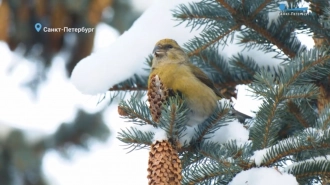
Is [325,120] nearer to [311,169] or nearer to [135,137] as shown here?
[311,169]

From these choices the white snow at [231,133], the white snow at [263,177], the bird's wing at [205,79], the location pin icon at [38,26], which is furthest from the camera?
the location pin icon at [38,26]

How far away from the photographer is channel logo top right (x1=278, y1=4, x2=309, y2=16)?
2602mm

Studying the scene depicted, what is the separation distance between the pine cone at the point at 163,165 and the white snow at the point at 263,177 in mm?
204

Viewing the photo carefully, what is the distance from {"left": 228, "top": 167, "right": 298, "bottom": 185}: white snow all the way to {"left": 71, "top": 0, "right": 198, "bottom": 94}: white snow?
2.61ft

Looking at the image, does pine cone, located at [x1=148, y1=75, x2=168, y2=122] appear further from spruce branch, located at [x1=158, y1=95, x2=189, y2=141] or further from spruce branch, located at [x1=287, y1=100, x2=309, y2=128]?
spruce branch, located at [x1=287, y1=100, x2=309, y2=128]

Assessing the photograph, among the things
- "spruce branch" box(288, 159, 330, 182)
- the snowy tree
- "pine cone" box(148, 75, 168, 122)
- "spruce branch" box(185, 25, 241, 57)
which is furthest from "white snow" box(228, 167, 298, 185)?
"spruce branch" box(185, 25, 241, 57)

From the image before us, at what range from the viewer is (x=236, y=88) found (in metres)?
2.89

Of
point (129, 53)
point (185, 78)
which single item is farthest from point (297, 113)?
point (129, 53)

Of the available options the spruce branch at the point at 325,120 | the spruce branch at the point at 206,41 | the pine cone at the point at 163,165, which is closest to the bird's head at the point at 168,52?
the spruce branch at the point at 206,41

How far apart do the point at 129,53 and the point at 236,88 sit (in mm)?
502

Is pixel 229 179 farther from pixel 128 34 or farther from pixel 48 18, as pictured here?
pixel 48 18

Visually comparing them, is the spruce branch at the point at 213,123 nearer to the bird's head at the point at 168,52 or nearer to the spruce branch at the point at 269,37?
the spruce branch at the point at 269,37

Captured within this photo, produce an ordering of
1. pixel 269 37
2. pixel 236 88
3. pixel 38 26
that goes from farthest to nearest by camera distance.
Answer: pixel 38 26, pixel 236 88, pixel 269 37

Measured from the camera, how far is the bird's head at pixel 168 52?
113 inches
